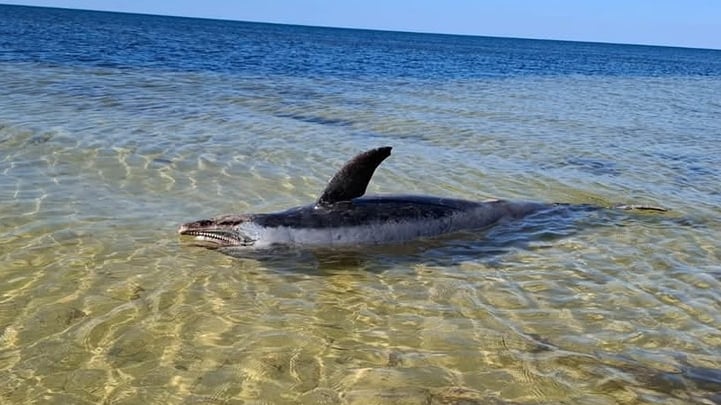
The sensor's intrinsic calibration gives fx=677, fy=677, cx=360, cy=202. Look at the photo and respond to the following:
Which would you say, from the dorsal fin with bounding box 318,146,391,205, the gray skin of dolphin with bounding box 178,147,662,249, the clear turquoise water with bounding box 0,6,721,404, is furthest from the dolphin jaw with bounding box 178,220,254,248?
the dorsal fin with bounding box 318,146,391,205

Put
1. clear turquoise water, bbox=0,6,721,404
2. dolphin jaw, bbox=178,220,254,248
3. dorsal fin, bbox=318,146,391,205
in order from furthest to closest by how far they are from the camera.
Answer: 1. dolphin jaw, bbox=178,220,254,248
2. dorsal fin, bbox=318,146,391,205
3. clear turquoise water, bbox=0,6,721,404

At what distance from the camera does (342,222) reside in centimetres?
742

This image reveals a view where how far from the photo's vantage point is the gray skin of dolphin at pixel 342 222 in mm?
7250

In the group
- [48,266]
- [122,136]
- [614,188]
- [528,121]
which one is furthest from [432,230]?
[528,121]

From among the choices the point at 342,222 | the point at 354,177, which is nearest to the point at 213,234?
the point at 342,222

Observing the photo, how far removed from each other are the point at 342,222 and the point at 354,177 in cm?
51

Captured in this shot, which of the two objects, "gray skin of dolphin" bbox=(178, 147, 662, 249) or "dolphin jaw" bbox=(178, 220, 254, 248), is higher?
"gray skin of dolphin" bbox=(178, 147, 662, 249)

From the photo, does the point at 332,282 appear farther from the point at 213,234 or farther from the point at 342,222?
the point at 213,234

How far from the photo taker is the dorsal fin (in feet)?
23.3

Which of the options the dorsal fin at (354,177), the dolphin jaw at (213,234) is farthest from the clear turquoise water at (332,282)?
the dorsal fin at (354,177)

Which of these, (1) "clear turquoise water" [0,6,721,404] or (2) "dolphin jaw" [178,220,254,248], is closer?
(1) "clear turquoise water" [0,6,721,404]

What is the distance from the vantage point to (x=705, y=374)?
16.0ft

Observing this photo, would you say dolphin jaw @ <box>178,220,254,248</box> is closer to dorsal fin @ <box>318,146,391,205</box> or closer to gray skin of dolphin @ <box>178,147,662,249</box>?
gray skin of dolphin @ <box>178,147,662,249</box>

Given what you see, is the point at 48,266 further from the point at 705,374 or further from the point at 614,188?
the point at 614,188
